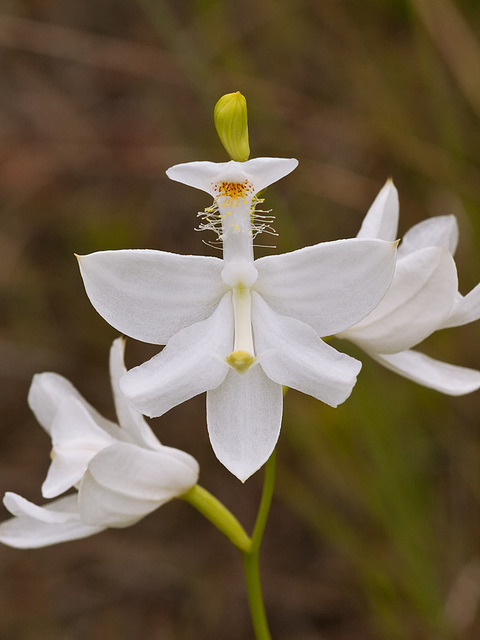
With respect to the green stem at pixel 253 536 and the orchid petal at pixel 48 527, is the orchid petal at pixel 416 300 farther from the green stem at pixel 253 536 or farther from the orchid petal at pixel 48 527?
the orchid petal at pixel 48 527

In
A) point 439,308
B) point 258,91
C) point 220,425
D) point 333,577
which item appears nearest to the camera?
point 220,425

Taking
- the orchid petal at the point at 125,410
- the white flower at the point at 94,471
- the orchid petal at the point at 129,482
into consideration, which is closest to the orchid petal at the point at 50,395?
the white flower at the point at 94,471

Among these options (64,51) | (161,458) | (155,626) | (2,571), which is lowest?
(155,626)

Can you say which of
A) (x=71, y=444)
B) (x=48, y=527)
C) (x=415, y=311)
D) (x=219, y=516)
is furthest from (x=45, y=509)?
(x=415, y=311)

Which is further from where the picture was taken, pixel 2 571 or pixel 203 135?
pixel 203 135

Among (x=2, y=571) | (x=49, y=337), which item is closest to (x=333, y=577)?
(x=2, y=571)

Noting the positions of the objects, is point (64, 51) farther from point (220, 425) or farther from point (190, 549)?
point (220, 425)
